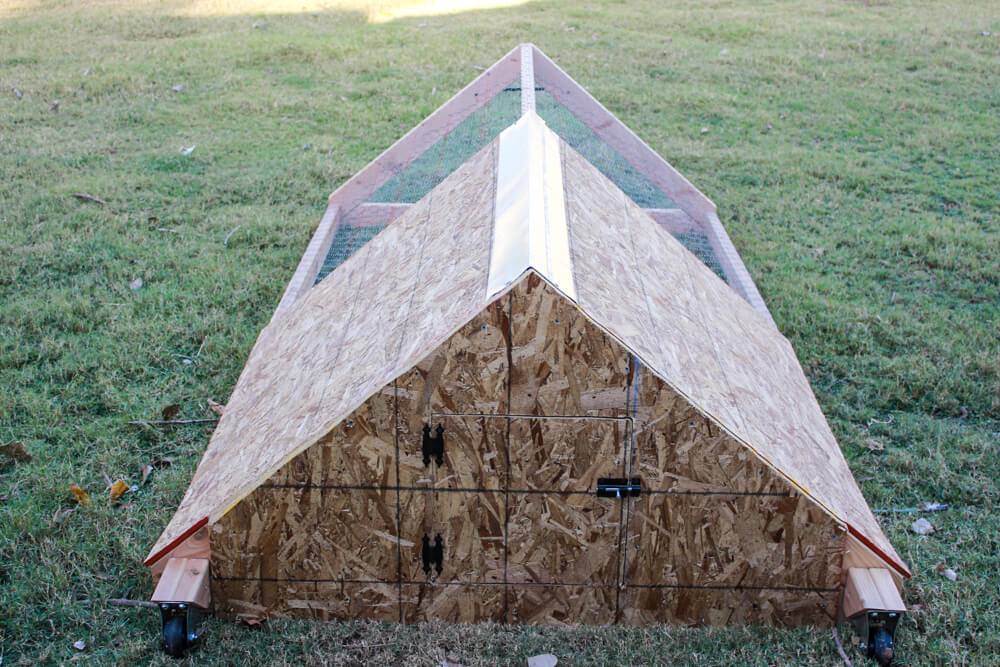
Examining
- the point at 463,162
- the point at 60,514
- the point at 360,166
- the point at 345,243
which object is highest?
the point at 360,166

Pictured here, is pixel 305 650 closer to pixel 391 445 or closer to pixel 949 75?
pixel 391 445

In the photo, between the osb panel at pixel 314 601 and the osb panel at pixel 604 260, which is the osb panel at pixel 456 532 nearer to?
the osb panel at pixel 314 601

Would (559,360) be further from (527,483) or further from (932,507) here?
(932,507)

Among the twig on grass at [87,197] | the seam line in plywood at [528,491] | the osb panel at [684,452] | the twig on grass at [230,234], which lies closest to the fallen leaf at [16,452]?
the seam line in plywood at [528,491]

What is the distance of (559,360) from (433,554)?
2.51ft

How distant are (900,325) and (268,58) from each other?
24.8 feet

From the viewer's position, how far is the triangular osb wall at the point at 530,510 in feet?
8.57

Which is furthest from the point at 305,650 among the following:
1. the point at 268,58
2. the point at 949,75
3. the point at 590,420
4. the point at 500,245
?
the point at 949,75

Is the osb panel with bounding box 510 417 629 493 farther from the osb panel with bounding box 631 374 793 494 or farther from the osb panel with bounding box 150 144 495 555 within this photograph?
the osb panel with bounding box 150 144 495 555

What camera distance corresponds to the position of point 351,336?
10.8 feet

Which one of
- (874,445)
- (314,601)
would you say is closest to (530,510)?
(314,601)

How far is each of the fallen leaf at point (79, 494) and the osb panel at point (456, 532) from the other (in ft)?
4.74

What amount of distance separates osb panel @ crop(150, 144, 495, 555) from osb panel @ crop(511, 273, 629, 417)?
162mm

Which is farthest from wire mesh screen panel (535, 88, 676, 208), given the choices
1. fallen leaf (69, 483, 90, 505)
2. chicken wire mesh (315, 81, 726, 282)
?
fallen leaf (69, 483, 90, 505)
